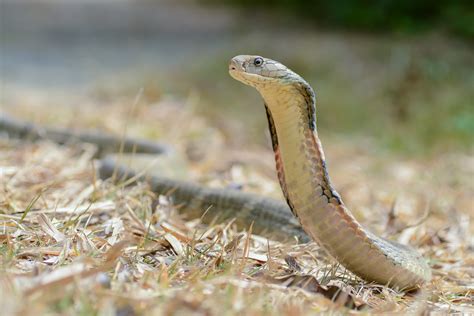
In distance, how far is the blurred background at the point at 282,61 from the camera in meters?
8.15

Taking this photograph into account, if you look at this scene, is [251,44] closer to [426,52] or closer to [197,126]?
[426,52]

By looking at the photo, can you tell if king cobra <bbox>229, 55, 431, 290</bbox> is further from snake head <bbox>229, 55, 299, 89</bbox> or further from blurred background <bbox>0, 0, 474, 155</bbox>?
blurred background <bbox>0, 0, 474, 155</bbox>

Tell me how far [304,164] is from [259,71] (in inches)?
15.0

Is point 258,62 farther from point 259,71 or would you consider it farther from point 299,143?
point 299,143

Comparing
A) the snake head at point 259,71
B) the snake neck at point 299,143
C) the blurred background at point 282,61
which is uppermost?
the snake head at point 259,71

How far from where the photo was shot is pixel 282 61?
9.97 m

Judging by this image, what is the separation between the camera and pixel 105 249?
2.79 meters

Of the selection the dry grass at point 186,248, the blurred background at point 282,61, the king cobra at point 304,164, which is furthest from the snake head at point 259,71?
the blurred background at point 282,61

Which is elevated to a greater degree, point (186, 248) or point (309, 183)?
point (309, 183)

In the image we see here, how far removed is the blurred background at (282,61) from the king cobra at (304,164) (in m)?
3.98

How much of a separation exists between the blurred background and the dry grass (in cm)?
177

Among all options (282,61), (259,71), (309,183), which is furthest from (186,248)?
(282,61)

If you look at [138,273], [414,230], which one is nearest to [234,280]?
[138,273]

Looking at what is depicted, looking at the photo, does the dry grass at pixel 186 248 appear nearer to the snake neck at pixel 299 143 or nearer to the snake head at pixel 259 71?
the snake neck at pixel 299 143
